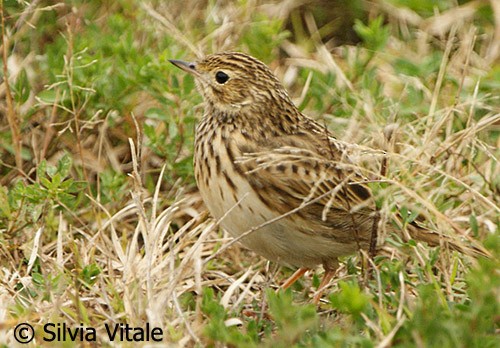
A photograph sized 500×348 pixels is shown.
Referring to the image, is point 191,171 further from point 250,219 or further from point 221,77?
point 250,219

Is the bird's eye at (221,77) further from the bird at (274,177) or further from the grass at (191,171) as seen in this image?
the grass at (191,171)

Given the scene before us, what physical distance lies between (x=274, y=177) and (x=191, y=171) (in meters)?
1.15

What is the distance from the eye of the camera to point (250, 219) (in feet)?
14.6

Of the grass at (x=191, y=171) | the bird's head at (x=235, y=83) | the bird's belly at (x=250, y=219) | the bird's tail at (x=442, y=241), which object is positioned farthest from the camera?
the bird's head at (x=235, y=83)

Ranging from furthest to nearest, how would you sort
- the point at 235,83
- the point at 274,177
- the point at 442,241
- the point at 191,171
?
the point at 191,171 < the point at 235,83 < the point at 274,177 < the point at 442,241

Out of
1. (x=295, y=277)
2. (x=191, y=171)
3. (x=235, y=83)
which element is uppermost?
(x=235, y=83)

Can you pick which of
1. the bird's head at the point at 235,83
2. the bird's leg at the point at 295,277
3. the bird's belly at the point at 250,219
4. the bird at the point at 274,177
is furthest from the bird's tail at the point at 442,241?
the bird's head at the point at 235,83

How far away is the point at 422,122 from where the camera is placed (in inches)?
212

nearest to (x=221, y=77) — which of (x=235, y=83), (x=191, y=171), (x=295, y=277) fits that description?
(x=235, y=83)

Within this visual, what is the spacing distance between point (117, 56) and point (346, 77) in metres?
1.38

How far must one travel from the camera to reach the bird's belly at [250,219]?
4.46 m

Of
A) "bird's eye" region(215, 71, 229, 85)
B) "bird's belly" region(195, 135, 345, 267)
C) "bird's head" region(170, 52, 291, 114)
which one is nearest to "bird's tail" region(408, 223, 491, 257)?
"bird's belly" region(195, 135, 345, 267)

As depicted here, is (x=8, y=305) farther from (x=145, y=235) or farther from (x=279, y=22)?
(x=279, y=22)

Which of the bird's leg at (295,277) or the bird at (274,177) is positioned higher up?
the bird at (274,177)
